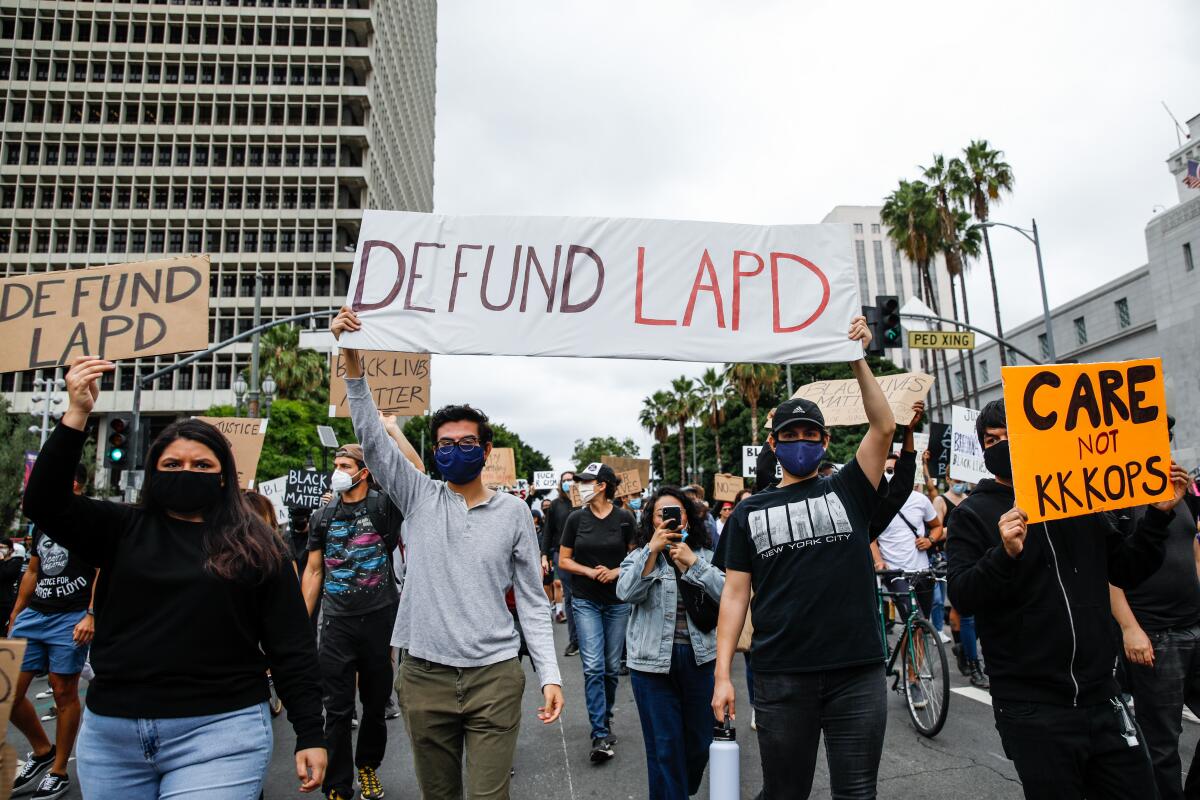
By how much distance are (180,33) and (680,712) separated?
253ft

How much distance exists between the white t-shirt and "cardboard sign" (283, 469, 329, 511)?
6913mm

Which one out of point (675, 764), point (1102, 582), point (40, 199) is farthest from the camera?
point (40, 199)

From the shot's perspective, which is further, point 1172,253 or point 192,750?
point 1172,253

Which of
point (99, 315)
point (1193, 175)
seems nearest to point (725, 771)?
point (99, 315)

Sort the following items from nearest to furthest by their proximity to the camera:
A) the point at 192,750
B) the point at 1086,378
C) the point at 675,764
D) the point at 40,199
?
the point at 192,750 → the point at 1086,378 → the point at 675,764 → the point at 40,199

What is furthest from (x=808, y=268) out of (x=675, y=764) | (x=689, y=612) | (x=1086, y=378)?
(x=675, y=764)

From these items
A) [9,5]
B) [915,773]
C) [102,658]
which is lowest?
[915,773]

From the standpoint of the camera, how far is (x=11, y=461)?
36.2 metres

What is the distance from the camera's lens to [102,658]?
95.1 inches

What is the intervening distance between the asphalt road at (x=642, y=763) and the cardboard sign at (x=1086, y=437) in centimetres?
251

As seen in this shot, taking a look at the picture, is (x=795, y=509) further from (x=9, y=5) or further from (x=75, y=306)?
(x=9, y=5)

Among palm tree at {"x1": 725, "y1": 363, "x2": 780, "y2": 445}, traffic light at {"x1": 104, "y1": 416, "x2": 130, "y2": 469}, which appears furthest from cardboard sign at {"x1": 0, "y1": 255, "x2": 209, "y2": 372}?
palm tree at {"x1": 725, "y1": 363, "x2": 780, "y2": 445}

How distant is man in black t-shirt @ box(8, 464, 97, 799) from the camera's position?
5086 mm

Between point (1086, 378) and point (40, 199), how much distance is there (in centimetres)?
7520
